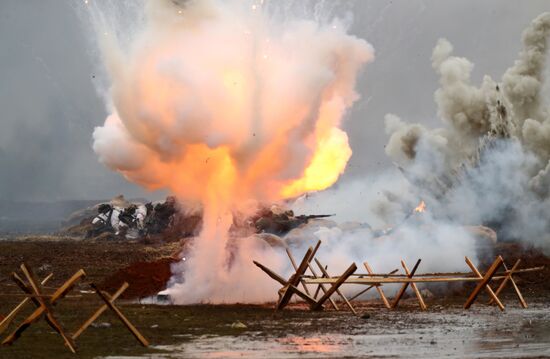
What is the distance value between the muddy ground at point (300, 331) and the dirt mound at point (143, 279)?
413 mm

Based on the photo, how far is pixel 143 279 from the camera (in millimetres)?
36250

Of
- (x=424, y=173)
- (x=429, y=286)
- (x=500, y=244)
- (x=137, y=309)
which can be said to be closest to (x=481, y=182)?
(x=500, y=244)

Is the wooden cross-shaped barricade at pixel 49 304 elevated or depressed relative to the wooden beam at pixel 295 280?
depressed

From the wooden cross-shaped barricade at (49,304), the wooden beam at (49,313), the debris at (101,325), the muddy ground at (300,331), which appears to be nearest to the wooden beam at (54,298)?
the wooden cross-shaped barricade at (49,304)

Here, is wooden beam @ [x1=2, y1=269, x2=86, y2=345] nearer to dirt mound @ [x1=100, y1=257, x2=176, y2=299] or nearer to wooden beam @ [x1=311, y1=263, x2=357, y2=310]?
wooden beam @ [x1=311, y1=263, x2=357, y2=310]

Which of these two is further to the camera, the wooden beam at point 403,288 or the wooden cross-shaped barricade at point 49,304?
the wooden beam at point 403,288

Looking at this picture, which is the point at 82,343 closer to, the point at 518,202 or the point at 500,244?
the point at 500,244

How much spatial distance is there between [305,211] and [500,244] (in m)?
36.6

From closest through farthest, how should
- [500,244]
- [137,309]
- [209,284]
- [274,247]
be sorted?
[137,309] → [209,284] → [274,247] → [500,244]

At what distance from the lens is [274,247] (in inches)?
1602

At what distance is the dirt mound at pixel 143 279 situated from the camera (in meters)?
34.9

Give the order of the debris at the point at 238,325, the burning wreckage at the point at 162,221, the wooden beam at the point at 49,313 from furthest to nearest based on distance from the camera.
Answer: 1. the burning wreckage at the point at 162,221
2. the debris at the point at 238,325
3. the wooden beam at the point at 49,313

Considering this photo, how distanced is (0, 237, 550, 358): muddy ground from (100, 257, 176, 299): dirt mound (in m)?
0.41

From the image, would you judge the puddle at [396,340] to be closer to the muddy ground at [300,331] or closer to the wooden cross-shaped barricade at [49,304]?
the muddy ground at [300,331]
